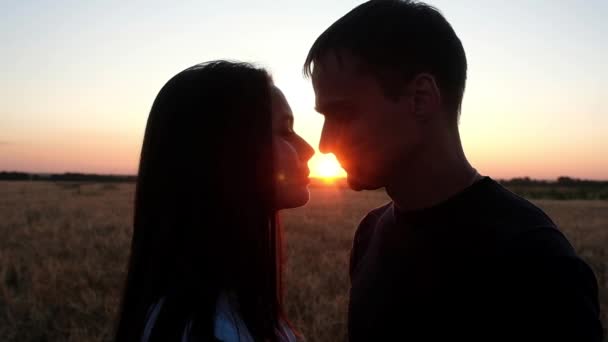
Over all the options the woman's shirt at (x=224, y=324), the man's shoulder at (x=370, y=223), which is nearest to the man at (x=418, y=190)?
the man's shoulder at (x=370, y=223)

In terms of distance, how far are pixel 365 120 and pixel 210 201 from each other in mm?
664

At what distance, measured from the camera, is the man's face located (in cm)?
189

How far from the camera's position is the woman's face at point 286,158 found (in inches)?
77.7

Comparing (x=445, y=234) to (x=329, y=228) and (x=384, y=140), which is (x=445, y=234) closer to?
(x=384, y=140)

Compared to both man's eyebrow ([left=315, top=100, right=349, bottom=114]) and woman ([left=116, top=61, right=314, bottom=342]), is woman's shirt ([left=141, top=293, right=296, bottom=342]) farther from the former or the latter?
man's eyebrow ([left=315, top=100, right=349, bottom=114])

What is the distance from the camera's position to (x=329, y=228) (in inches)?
540

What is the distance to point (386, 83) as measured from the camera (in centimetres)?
189

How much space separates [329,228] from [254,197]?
39.3 ft

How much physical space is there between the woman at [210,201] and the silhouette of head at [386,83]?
0.86ft

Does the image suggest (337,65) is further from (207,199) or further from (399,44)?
(207,199)

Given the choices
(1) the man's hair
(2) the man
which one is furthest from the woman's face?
(1) the man's hair

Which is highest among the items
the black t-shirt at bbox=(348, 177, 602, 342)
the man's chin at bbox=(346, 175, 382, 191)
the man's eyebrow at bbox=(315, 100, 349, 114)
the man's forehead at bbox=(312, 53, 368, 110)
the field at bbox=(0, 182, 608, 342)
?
the man's forehead at bbox=(312, 53, 368, 110)

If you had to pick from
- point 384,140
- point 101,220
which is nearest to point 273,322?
point 384,140

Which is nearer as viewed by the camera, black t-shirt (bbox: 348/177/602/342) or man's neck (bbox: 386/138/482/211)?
black t-shirt (bbox: 348/177/602/342)
